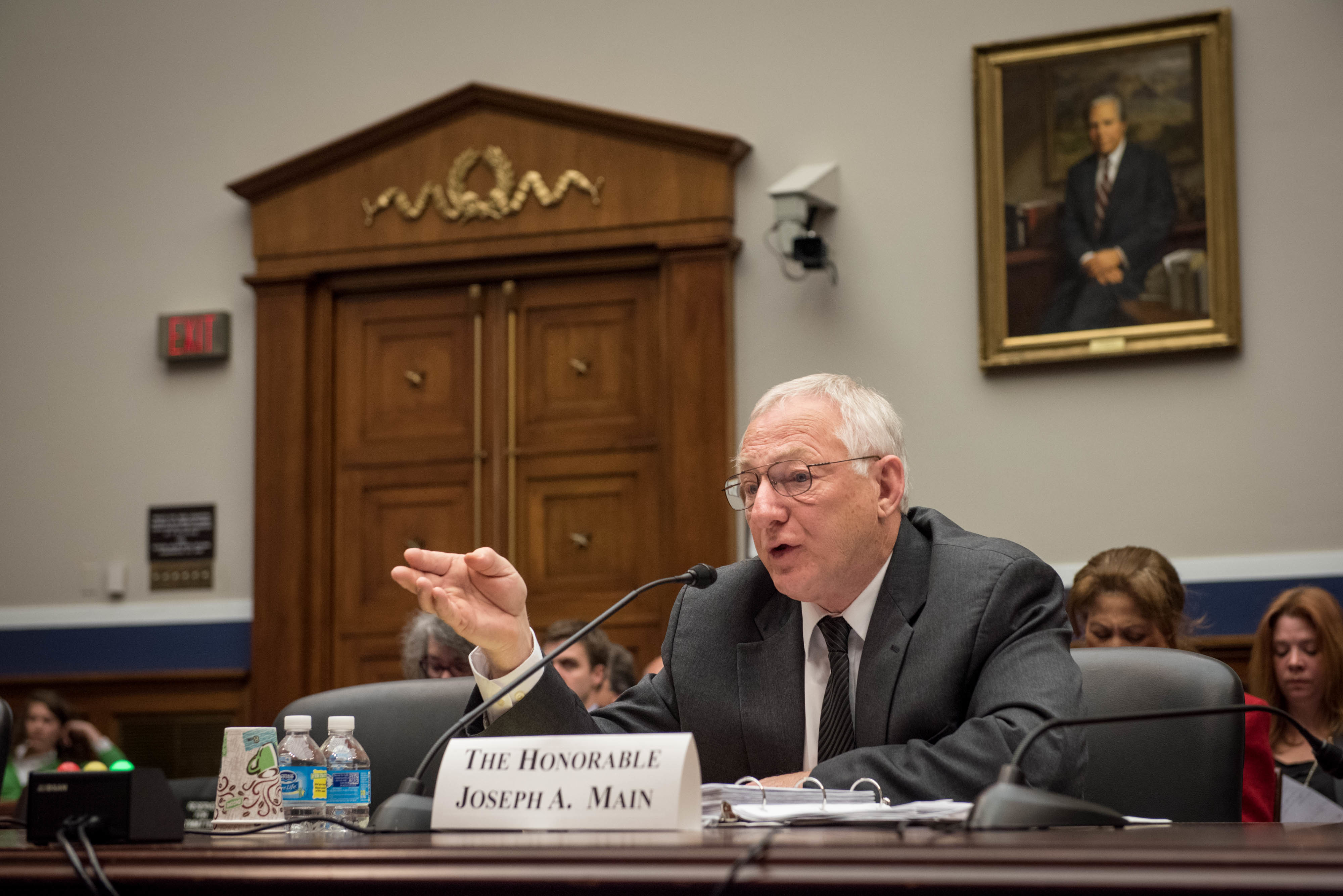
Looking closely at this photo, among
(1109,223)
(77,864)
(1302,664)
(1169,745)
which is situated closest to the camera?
(77,864)

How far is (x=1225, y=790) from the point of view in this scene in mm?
1900

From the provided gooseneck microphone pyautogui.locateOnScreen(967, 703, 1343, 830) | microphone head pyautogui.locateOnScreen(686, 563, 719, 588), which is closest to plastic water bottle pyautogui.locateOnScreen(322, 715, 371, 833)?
microphone head pyautogui.locateOnScreen(686, 563, 719, 588)

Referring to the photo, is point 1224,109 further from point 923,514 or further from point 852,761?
point 852,761

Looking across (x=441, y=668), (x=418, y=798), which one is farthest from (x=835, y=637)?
(x=441, y=668)

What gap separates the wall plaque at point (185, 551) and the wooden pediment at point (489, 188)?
1.01 metres

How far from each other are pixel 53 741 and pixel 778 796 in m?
4.19

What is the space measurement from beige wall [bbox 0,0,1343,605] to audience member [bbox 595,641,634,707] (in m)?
1.20

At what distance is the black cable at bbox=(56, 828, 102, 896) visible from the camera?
39.1 inches

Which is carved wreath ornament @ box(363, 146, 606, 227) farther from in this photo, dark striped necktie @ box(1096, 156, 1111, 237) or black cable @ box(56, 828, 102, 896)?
black cable @ box(56, 828, 102, 896)

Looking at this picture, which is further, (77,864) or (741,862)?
(77,864)

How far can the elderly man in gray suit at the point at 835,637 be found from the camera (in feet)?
5.76

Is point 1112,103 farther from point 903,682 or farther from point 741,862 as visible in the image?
point 741,862

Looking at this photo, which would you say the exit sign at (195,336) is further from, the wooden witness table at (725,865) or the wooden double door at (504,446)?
the wooden witness table at (725,865)

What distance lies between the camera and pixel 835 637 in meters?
2.10
